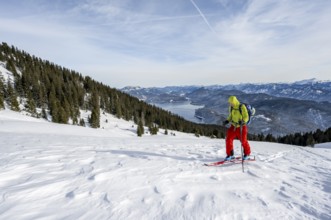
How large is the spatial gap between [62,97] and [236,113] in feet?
223

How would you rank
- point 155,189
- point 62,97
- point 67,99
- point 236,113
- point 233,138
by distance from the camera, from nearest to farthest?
1. point 155,189
2. point 236,113
3. point 233,138
4. point 67,99
5. point 62,97

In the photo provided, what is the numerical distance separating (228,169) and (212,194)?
228cm

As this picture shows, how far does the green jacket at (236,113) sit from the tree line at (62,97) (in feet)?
161

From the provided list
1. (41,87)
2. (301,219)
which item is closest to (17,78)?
(41,87)

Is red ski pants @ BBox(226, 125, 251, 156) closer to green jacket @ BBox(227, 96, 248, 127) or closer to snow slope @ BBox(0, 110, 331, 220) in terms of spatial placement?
green jacket @ BBox(227, 96, 248, 127)

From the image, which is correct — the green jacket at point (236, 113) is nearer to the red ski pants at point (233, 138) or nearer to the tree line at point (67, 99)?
the red ski pants at point (233, 138)

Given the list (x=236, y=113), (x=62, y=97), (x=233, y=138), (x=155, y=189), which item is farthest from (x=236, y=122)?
(x=62, y=97)

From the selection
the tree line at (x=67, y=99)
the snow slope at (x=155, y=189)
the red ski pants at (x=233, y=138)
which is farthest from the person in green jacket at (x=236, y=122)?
the tree line at (x=67, y=99)

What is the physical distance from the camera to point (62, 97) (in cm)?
6538

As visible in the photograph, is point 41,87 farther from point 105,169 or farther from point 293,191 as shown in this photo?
point 293,191

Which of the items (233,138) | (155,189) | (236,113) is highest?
(236,113)

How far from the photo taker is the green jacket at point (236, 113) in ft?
25.0

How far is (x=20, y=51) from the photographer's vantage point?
89.6 metres

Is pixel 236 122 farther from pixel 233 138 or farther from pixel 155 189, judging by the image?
pixel 155 189
